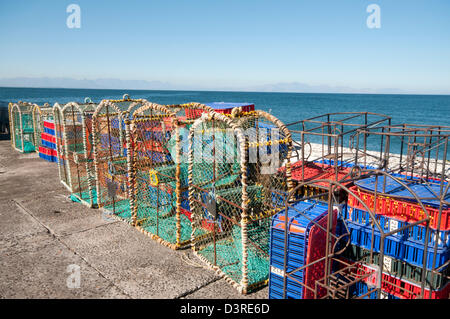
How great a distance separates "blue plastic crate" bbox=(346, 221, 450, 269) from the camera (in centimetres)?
473

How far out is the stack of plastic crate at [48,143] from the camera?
57.9 ft

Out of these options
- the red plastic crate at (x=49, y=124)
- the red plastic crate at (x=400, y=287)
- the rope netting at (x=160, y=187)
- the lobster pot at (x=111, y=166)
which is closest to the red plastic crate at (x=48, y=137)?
the red plastic crate at (x=49, y=124)

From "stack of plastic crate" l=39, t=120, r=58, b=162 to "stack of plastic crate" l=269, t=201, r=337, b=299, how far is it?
1564 centimetres

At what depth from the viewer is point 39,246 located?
8.02 metres

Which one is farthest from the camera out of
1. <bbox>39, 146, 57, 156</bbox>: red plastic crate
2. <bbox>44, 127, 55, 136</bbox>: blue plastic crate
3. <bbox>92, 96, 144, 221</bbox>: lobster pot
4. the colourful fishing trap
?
the colourful fishing trap

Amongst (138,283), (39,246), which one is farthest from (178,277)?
(39,246)

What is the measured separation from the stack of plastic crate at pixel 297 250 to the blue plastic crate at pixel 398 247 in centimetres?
38

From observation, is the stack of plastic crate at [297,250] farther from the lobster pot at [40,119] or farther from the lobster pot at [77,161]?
the lobster pot at [40,119]

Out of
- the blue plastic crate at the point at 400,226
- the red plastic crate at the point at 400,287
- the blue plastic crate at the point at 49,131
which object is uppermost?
the blue plastic crate at the point at 49,131

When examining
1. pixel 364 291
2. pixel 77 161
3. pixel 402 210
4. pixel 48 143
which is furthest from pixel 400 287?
pixel 48 143

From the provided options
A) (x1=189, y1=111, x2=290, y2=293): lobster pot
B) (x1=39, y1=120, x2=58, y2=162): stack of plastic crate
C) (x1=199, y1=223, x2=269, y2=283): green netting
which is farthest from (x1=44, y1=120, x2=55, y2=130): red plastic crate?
(x1=199, y1=223, x2=269, y2=283): green netting
